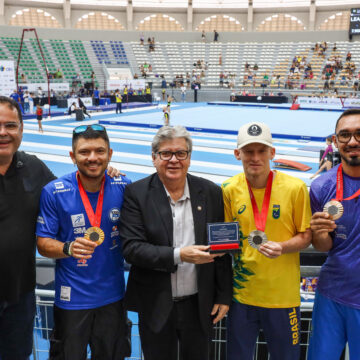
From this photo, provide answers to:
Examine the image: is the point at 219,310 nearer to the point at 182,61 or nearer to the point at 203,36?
the point at 182,61

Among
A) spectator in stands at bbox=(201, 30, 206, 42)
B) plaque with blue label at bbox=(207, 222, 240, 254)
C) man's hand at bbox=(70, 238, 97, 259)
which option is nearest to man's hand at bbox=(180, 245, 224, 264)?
plaque with blue label at bbox=(207, 222, 240, 254)

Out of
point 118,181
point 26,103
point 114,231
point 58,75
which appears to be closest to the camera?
point 114,231

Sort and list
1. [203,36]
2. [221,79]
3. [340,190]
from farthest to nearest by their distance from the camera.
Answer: [203,36] < [221,79] < [340,190]

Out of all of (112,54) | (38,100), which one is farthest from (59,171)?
(112,54)

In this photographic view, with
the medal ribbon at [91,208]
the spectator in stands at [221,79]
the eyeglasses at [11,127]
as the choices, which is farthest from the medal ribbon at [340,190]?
the spectator in stands at [221,79]

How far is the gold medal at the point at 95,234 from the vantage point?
7.65 feet

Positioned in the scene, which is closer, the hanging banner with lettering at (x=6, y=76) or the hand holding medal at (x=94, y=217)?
the hand holding medal at (x=94, y=217)

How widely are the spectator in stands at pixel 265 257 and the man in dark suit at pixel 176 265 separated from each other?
0.12 meters

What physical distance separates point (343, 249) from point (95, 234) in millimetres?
1478

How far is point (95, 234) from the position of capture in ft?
7.68

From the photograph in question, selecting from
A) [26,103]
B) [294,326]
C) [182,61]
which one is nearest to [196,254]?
[294,326]

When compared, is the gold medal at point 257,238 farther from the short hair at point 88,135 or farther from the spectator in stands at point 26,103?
the spectator in stands at point 26,103

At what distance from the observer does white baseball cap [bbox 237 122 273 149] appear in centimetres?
255

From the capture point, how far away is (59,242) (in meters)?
2.44
